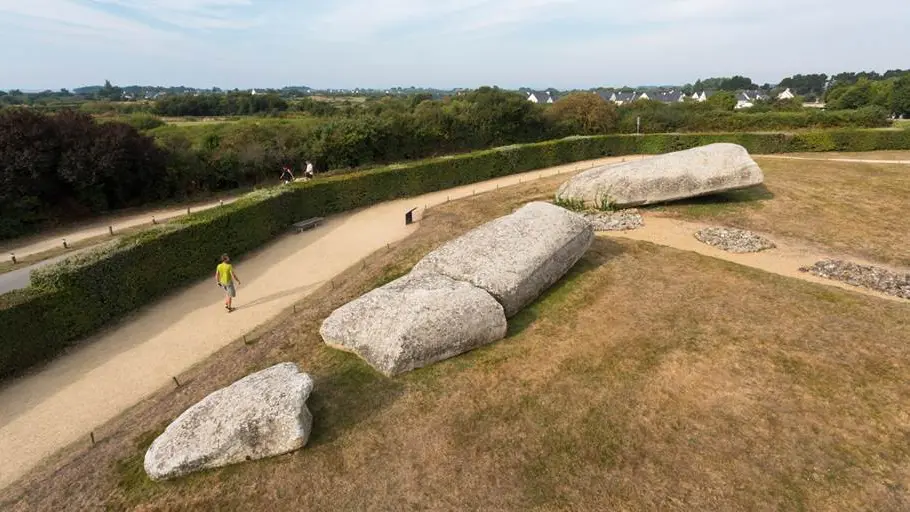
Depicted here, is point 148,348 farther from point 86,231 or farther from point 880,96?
point 880,96

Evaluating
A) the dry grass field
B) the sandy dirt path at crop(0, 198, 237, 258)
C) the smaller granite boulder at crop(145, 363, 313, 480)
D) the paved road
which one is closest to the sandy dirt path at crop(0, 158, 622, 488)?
the smaller granite boulder at crop(145, 363, 313, 480)

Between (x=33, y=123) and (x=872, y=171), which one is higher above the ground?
(x=33, y=123)

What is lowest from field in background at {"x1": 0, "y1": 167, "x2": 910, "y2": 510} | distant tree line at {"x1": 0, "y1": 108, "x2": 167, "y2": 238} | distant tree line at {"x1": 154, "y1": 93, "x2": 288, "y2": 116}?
field in background at {"x1": 0, "y1": 167, "x2": 910, "y2": 510}

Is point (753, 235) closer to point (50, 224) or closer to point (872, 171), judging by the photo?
point (872, 171)

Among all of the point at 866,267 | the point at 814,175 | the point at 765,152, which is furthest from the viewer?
the point at 765,152

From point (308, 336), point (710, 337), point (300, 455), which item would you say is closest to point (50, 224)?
point (308, 336)

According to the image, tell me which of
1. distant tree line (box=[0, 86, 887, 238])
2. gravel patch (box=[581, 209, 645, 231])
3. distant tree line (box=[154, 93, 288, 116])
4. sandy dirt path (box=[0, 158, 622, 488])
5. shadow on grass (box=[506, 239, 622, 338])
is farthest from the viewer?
distant tree line (box=[154, 93, 288, 116])

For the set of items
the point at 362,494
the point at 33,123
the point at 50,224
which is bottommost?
the point at 362,494

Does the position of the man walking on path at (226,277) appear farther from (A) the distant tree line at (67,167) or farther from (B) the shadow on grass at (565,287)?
(A) the distant tree line at (67,167)

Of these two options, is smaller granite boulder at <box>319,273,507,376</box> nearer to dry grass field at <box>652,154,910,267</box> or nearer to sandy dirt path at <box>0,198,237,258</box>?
dry grass field at <box>652,154,910,267</box>
